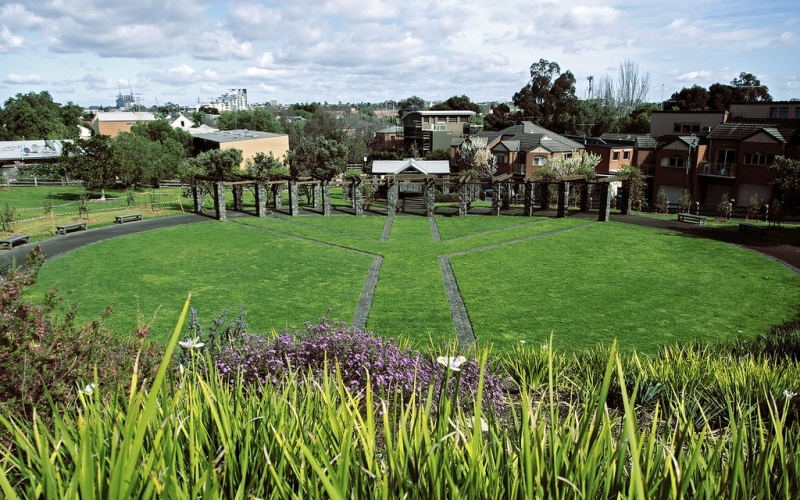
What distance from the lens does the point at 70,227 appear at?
28141 millimetres

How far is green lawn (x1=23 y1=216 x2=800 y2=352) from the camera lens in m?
15.3

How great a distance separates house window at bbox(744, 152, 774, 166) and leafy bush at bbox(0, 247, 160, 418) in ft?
149

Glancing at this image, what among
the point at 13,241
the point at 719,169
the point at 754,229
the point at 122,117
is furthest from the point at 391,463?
the point at 122,117

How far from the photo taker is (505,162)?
5653 centimetres

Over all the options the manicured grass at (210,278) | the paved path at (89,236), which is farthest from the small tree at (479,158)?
the manicured grass at (210,278)

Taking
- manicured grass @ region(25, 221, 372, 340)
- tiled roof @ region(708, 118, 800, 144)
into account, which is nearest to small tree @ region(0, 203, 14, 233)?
manicured grass @ region(25, 221, 372, 340)

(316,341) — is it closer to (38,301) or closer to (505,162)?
(38,301)

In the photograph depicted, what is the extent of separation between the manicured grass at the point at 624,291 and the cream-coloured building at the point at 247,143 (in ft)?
152

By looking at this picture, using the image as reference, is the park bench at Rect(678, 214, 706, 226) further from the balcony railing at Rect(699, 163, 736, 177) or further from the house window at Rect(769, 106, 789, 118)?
the house window at Rect(769, 106, 789, 118)

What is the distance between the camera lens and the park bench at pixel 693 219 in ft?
100

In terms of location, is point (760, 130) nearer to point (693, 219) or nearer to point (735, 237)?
point (693, 219)

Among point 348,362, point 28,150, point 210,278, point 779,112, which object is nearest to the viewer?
point 348,362

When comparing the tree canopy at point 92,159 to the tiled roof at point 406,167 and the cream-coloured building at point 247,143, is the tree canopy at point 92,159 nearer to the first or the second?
the cream-coloured building at point 247,143

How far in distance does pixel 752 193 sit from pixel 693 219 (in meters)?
13.9
